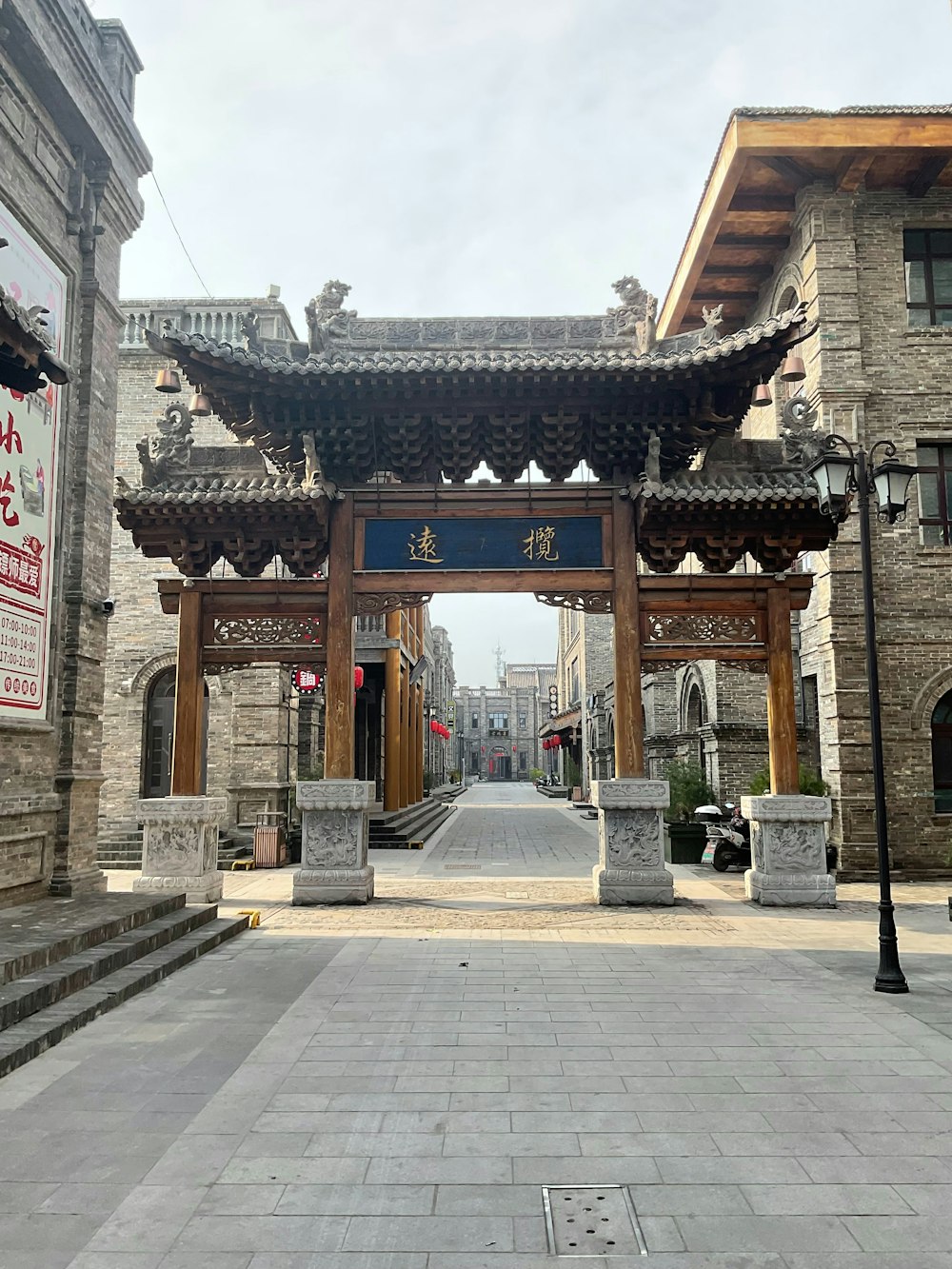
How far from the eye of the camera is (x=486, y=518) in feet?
37.0

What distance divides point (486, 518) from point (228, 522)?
3129 mm

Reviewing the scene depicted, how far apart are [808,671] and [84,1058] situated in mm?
12642

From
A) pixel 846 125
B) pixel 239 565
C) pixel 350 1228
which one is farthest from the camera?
pixel 846 125

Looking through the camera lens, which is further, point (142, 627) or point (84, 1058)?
point (142, 627)

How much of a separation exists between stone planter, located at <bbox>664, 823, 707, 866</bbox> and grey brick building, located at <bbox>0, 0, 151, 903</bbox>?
8984mm

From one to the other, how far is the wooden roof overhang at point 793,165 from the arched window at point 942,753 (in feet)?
26.7

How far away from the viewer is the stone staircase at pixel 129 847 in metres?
15.6

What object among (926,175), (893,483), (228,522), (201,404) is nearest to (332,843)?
(228,522)

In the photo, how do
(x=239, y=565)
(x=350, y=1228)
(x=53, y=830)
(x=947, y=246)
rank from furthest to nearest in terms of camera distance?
(x=947, y=246) → (x=239, y=565) → (x=53, y=830) → (x=350, y=1228)

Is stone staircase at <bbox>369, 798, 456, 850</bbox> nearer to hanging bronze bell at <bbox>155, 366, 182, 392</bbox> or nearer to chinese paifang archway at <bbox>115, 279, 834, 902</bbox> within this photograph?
chinese paifang archway at <bbox>115, 279, 834, 902</bbox>

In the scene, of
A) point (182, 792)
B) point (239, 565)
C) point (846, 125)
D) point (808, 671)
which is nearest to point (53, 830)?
point (182, 792)

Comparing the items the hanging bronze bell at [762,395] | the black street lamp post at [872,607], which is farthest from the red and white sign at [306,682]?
the black street lamp post at [872,607]

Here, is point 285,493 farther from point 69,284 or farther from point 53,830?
point 53,830

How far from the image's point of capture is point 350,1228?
3379mm
